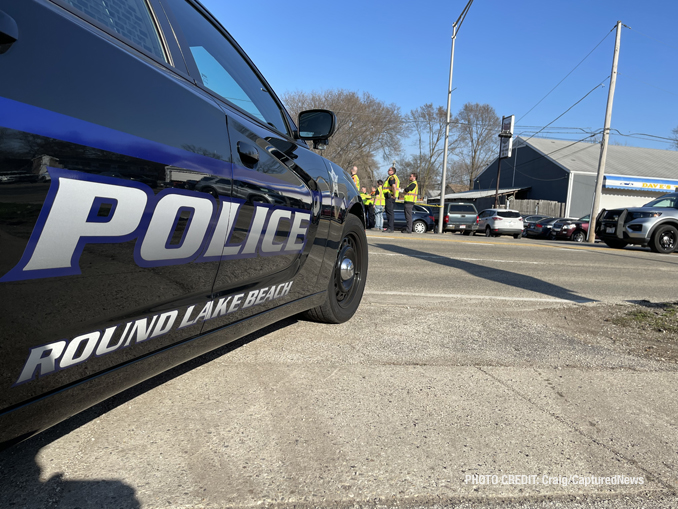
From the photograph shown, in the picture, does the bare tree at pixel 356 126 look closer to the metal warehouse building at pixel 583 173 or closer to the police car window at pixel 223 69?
the metal warehouse building at pixel 583 173

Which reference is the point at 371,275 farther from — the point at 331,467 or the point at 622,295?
the point at 331,467

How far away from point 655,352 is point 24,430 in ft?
11.5

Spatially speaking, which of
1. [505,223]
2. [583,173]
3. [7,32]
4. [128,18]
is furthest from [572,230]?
[7,32]

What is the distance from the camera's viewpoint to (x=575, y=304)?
4.59 m

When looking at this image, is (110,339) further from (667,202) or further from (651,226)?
(667,202)

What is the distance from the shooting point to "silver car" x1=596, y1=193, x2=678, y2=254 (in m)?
12.5

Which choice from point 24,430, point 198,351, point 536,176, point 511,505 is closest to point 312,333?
point 198,351

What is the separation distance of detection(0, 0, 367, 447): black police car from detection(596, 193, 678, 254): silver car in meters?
13.3

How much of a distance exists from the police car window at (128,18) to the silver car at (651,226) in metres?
13.9

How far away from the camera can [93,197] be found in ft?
3.89

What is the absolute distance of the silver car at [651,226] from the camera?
1245 centimetres

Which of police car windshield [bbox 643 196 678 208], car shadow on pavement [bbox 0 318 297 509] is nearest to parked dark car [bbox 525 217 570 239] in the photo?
police car windshield [bbox 643 196 678 208]

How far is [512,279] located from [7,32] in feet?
19.2

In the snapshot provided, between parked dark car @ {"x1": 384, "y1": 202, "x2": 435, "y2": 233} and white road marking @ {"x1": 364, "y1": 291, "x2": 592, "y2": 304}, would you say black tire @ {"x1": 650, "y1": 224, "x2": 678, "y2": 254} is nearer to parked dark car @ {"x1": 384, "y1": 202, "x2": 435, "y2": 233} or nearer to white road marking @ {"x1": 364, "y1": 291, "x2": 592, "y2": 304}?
white road marking @ {"x1": 364, "y1": 291, "x2": 592, "y2": 304}
